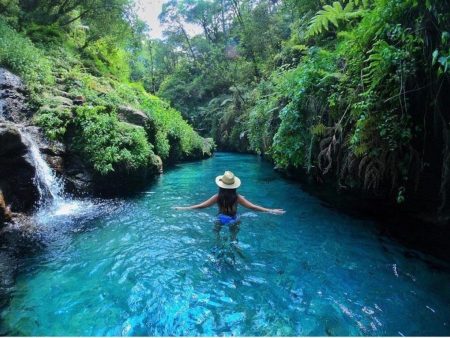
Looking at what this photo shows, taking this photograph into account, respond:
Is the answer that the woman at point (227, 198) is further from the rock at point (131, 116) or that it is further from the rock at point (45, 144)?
the rock at point (131, 116)

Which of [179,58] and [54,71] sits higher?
[179,58]

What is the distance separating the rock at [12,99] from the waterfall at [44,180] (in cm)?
114

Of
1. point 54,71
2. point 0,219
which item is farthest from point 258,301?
point 54,71

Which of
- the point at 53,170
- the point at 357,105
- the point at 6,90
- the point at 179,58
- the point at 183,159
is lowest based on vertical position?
the point at 183,159

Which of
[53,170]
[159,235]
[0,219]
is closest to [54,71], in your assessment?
[53,170]

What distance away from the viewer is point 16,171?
8.11 m

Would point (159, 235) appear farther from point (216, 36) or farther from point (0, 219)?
point (216, 36)

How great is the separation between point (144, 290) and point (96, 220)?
12.7 feet

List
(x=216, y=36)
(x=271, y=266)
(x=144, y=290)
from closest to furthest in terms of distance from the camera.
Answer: (x=144, y=290), (x=271, y=266), (x=216, y=36)

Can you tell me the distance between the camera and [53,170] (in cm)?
977

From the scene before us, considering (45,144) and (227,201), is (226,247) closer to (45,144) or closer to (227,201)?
(227,201)

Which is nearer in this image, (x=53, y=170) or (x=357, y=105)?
(x=357, y=105)

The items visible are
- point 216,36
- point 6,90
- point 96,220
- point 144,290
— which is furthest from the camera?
point 216,36

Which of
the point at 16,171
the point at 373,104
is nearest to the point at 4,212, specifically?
the point at 16,171
